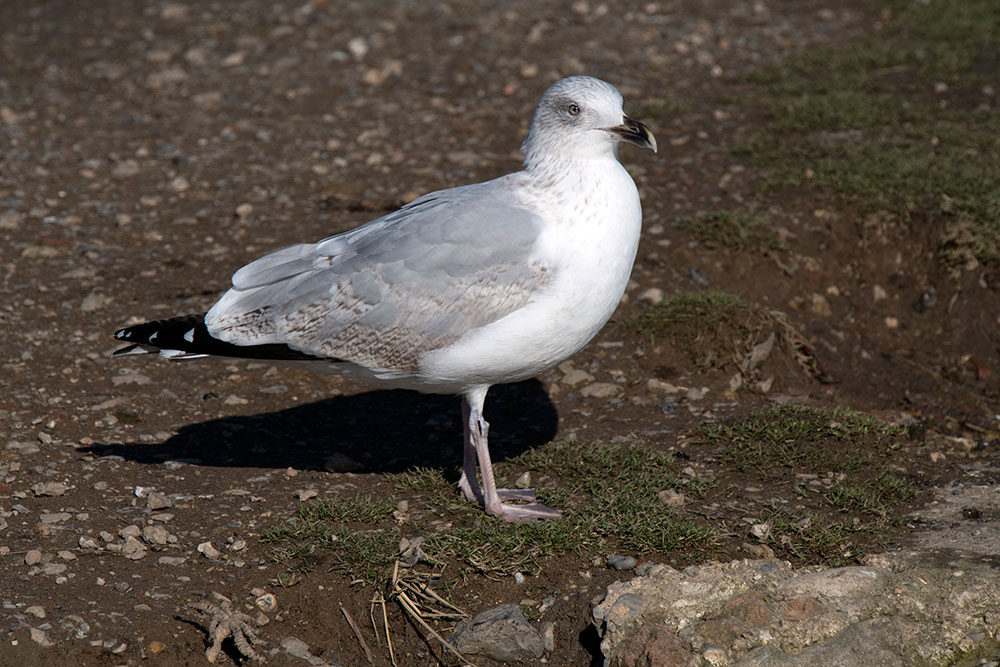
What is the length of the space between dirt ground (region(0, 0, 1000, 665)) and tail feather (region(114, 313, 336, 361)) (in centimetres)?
67

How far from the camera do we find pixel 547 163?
4664mm

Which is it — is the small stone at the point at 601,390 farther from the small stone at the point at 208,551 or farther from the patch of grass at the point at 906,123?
the patch of grass at the point at 906,123

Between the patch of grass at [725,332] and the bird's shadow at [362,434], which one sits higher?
the patch of grass at [725,332]

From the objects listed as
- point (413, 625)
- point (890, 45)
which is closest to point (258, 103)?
point (890, 45)

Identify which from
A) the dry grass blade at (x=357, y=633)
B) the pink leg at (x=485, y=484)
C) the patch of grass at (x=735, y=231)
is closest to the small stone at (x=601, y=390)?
the pink leg at (x=485, y=484)

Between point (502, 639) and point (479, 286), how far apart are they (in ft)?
4.69

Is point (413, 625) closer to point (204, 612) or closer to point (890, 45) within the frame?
point (204, 612)

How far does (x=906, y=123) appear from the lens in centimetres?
838

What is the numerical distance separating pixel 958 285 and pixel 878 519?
251 centimetres

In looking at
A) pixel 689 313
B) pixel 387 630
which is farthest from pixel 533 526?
pixel 689 313

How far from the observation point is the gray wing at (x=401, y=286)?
451cm

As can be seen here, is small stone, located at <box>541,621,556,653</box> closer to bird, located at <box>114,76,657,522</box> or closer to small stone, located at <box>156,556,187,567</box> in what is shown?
bird, located at <box>114,76,657,522</box>

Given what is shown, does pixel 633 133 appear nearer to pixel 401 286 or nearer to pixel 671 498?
pixel 401 286

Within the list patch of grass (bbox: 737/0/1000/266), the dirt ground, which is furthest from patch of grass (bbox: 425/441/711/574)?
patch of grass (bbox: 737/0/1000/266)
